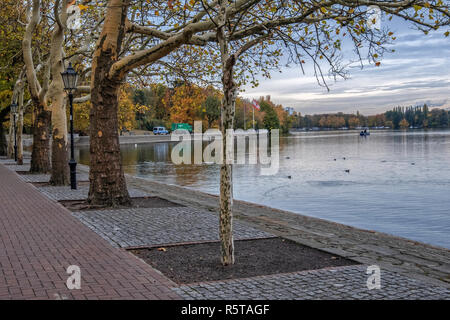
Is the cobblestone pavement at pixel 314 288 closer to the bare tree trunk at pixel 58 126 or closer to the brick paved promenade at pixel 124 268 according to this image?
the brick paved promenade at pixel 124 268

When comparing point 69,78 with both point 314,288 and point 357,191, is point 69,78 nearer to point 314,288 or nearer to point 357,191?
point 357,191

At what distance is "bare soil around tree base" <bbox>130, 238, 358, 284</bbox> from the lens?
6883 millimetres

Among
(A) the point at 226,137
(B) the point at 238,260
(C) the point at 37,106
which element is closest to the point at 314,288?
(B) the point at 238,260

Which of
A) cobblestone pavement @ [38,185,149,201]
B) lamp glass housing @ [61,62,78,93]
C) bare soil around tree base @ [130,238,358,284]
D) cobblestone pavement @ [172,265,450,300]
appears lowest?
bare soil around tree base @ [130,238,358,284]

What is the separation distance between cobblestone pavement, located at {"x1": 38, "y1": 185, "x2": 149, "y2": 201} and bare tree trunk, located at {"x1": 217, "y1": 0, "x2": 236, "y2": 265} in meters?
8.93

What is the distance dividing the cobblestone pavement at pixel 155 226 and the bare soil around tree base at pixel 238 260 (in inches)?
24.0

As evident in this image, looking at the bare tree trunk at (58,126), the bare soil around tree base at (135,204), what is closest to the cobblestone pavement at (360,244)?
the bare soil around tree base at (135,204)

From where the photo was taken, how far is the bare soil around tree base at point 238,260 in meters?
6.88

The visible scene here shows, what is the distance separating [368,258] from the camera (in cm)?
778

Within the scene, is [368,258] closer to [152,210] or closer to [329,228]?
[329,228]

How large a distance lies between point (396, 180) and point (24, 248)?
63.8 feet

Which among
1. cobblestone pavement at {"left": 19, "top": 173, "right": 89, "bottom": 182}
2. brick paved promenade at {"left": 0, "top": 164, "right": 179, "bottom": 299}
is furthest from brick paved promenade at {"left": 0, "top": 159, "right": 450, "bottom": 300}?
cobblestone pavement at {"left": 19, "top": 173, "right": 89, "bottom": 182}

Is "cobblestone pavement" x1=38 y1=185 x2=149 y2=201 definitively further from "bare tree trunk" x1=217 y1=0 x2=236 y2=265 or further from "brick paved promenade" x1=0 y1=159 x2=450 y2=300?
"bare tree trunk" x1=217 y1=0 x2=236 y2=265

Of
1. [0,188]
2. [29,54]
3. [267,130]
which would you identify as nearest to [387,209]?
[0,188]
